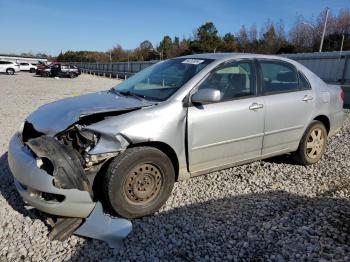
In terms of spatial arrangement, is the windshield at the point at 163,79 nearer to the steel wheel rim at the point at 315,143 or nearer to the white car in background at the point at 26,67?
the steel wheel rim at the point at 315,143

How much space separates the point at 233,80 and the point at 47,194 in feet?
8.50

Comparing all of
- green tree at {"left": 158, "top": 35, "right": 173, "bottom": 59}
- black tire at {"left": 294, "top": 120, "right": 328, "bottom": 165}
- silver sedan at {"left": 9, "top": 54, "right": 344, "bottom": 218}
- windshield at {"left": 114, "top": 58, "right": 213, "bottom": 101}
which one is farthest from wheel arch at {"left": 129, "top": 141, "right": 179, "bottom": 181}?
green tree at {"left": 158, "top": 35, "right": 173, "bottom": 59}

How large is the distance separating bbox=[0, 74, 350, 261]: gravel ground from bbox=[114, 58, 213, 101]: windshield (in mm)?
1289

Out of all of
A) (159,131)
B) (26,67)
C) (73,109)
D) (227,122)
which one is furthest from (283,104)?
(26,67)

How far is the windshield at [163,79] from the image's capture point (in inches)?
158

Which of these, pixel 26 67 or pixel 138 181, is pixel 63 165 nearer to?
pixel 138 181

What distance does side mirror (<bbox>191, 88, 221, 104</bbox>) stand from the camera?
3.75 m

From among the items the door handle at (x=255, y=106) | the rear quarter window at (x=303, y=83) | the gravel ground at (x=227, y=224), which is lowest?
the gravel ground at (x=227, y=224)

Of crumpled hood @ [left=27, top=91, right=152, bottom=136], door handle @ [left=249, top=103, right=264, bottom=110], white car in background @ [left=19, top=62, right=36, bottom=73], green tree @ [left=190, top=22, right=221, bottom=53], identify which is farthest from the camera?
green tree @ [left=190, top=22, right=221, bottom=53]

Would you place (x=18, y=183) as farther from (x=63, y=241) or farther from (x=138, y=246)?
(x=138, y=246)

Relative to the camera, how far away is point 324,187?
4.51m

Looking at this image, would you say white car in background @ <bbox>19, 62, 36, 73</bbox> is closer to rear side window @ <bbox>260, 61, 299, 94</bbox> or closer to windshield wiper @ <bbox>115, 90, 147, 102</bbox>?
windshield wiper @ <bbox>115, 90, 147, 102</bbox>

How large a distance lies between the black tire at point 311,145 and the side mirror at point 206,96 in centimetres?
199

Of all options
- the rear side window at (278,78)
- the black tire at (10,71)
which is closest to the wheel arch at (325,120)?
the rear side window at (278,78)
